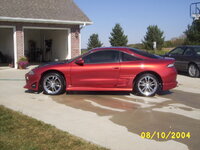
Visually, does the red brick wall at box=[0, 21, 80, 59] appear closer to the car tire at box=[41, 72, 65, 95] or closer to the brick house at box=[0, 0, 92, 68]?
the brick house at box=[0, 0, 92, 68]

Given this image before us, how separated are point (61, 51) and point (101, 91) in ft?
35.5

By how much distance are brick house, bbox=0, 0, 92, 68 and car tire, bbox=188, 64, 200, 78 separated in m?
7.62

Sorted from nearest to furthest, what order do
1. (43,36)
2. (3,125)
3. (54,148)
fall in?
(54,148) → (3,125) → (43,36)

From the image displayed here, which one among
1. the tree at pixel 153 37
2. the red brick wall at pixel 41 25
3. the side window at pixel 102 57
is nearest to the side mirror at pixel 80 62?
the side window at pixel 102 57

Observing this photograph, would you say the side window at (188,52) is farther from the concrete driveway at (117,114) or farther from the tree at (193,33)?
the tree at (193,33)

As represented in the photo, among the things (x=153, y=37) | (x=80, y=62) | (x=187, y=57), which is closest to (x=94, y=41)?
(x=153, y=37)

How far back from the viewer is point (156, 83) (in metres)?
7.70

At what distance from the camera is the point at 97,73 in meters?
7.66

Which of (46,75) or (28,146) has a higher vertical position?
(46,75)

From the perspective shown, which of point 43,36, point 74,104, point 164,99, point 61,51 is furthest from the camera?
point 43,36

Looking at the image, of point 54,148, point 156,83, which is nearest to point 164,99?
point 156,83

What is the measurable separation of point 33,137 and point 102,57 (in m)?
4.00

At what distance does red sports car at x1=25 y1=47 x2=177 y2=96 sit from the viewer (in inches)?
301

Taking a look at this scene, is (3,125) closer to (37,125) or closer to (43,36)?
(37,125)
